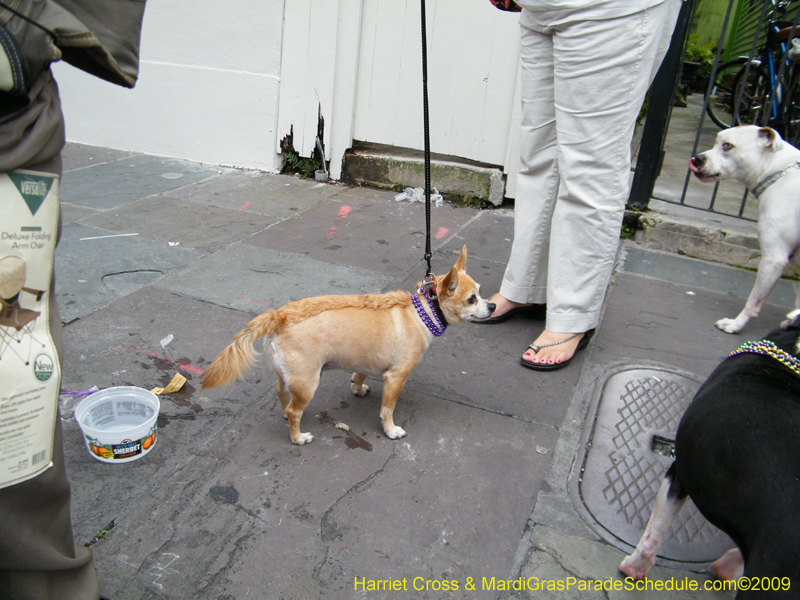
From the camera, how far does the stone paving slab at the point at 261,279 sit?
353cm

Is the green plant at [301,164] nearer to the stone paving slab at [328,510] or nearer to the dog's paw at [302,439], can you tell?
the stone paving slab at [328,510]

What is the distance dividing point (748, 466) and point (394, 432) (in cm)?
138

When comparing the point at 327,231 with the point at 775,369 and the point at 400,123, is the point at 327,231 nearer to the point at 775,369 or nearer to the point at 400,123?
the point at 400,123

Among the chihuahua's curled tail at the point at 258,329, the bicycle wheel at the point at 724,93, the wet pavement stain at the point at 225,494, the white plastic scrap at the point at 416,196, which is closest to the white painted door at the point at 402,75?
the white plastic scrap at the point at 416,196

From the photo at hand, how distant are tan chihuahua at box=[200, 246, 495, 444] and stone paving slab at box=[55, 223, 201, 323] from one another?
1448mm

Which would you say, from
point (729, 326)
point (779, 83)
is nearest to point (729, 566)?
point (729, 326)

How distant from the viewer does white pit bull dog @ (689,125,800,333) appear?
3467mm

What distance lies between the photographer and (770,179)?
359cm

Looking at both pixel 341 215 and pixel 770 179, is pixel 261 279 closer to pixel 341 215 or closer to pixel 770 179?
pixel 341 215

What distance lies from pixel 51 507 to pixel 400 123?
4732 mm

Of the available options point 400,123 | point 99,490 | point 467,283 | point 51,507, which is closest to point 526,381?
point 467,283

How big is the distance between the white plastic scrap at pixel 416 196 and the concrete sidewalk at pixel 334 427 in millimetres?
770

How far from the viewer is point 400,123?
218 inches

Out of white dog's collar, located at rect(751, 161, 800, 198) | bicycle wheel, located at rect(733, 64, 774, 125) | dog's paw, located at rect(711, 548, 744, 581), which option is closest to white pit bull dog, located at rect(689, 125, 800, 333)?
white dog's collar, located at rect(751, 161, 800, 198)
